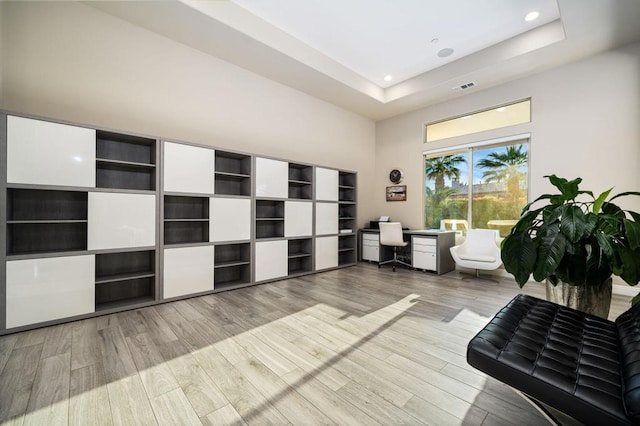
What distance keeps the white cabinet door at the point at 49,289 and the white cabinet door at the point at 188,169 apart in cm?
117

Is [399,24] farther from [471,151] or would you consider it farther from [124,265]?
[124,265]

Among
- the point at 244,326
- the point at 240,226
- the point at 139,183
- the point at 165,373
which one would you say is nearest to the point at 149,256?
the point at 139,183

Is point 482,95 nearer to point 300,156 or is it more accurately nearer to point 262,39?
point 300,156

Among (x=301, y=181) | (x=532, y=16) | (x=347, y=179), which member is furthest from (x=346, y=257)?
(x=532, y=16)

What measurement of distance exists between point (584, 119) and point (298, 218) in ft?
15.2

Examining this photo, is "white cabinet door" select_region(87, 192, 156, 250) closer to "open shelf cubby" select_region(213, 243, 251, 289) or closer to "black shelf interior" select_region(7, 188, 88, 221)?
"black shelf interior" select_region(7, 188, 88, 221)

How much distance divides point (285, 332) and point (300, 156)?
349 cm

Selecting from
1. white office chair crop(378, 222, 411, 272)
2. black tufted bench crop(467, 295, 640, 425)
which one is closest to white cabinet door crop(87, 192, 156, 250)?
black tufted bench crop(467, 295, 640, 425)

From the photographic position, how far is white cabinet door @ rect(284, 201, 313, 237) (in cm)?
439

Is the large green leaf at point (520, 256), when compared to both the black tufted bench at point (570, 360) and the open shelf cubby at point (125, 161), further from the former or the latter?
the open shelf cubby at point (125, 161)

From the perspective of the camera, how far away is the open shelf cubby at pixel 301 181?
478cm

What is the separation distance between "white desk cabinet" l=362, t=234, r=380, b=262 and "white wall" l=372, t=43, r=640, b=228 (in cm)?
262

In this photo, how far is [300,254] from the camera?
15.6ft

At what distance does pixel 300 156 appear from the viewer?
5.12 meters
